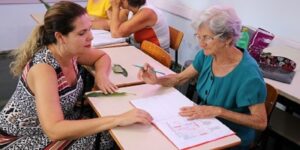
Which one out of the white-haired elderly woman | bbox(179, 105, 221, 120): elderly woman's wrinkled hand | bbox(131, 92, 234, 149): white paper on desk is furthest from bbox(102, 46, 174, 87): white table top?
bbox(179, 105, 221, 120): elderly woman's wrinkled hand

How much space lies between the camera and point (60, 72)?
1410 mm

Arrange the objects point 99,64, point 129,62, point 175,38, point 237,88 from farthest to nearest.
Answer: point 175,38 < point 129,62 < point 99,64 < point 237,88

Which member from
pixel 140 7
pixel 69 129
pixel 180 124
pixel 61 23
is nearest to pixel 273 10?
pixel 140 7

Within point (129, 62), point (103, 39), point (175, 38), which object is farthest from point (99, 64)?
point (175, 38)

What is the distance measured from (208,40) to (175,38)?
122 cm

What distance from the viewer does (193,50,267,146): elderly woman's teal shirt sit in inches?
56.3

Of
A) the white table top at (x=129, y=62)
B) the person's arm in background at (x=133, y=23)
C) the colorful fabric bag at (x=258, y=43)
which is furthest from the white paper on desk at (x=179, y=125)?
the person's arm in background at (x=133, y=23)

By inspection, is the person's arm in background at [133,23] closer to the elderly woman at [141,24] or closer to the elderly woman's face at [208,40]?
the elderly woman at [141,24]

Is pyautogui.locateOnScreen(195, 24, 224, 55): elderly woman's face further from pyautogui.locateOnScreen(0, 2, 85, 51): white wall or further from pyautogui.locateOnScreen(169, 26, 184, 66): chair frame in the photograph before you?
pyautogui.locateOnScreen(0, 2, 85, 51): white wall

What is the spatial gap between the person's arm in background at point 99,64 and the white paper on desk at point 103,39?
420 mm

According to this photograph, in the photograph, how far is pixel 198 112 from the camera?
1.37 metres

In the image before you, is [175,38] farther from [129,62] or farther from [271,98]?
[271,98]

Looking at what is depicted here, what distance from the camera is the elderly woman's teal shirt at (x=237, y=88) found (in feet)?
4.69

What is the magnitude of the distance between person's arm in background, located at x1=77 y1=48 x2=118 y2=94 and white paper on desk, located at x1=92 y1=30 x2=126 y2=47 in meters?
0.42
